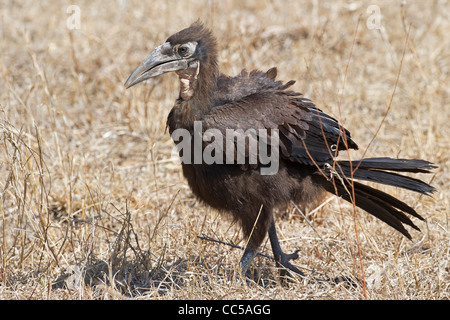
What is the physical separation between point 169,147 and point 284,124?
75.7 inches

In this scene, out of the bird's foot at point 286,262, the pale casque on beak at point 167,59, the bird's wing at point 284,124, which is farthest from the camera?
the bird's foot at point 286,262

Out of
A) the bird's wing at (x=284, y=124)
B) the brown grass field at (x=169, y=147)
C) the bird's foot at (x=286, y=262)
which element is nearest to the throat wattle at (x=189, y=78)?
the bird's wing at (x=284, y=124)

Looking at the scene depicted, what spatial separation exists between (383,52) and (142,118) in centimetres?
275

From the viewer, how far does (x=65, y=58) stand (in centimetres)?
619

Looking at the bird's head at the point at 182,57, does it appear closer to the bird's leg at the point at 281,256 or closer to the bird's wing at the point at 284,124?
the bird's wing at the point at 284,124

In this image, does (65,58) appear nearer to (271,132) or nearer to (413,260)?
(271,132)

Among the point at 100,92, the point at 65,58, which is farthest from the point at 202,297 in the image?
the point at 65,58

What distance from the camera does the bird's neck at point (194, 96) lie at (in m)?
3.24

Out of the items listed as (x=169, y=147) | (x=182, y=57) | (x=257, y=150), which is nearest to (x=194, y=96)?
(x=182, y=57)

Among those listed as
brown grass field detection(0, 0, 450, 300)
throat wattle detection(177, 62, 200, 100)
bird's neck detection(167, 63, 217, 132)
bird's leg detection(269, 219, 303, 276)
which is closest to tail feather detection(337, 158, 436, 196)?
brown grass field detection(0, 0, 450, 300)

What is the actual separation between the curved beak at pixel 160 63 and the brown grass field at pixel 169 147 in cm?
68

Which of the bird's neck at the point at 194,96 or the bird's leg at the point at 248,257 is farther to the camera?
the bird's leg at the point at 248,257

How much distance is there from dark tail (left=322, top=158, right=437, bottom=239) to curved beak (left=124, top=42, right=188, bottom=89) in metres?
1.04

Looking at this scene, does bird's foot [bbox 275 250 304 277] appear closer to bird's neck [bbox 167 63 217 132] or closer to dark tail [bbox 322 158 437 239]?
dark tail [bbox 322 158 437 239]
